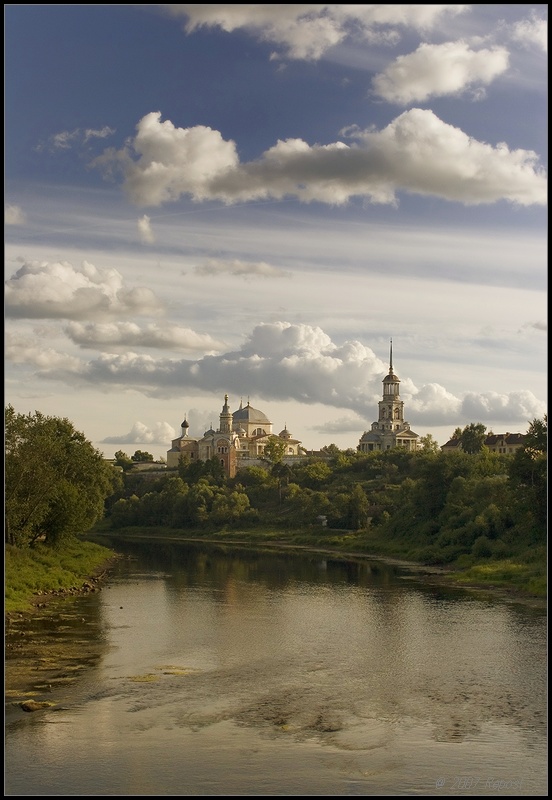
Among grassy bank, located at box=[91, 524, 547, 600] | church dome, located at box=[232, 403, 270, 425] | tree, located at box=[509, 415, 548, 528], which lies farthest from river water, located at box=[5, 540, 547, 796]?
church dome, located at box=[232, 403, 270, 425]

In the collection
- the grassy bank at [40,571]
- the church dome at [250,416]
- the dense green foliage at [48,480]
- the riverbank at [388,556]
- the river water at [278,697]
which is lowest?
the riverbank at [388,556]

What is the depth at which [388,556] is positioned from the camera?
2415 inches

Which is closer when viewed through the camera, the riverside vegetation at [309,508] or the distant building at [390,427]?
the riverside vegetation at [309,508]

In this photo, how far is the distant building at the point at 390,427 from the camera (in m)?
130

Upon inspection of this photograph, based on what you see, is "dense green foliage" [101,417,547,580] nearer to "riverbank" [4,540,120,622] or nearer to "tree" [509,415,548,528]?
"tree" [509,415,548,528]

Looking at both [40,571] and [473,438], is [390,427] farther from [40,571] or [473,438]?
[40,571]

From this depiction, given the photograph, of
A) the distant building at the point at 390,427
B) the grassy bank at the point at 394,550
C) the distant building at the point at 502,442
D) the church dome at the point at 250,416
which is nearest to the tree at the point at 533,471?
the grassy bank at the point at 394,550

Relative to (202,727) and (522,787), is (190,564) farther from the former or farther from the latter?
(522,787)

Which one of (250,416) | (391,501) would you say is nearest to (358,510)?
(391,501)

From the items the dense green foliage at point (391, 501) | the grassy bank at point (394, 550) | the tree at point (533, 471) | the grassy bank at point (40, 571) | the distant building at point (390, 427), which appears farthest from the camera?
the distant building at point (390, 427)

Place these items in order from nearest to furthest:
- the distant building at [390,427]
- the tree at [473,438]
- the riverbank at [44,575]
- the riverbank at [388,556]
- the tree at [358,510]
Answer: the riverbank at [44,575], the riverbank at [388,556], the tree at [358,510], the tree at [473,438], the distant building at [390,427]

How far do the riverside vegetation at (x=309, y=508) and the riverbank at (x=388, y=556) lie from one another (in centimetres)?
15

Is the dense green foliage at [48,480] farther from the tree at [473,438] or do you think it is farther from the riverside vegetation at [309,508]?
the tree at [473,438]

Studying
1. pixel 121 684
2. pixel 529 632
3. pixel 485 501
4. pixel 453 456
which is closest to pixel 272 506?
pixel 453 456
